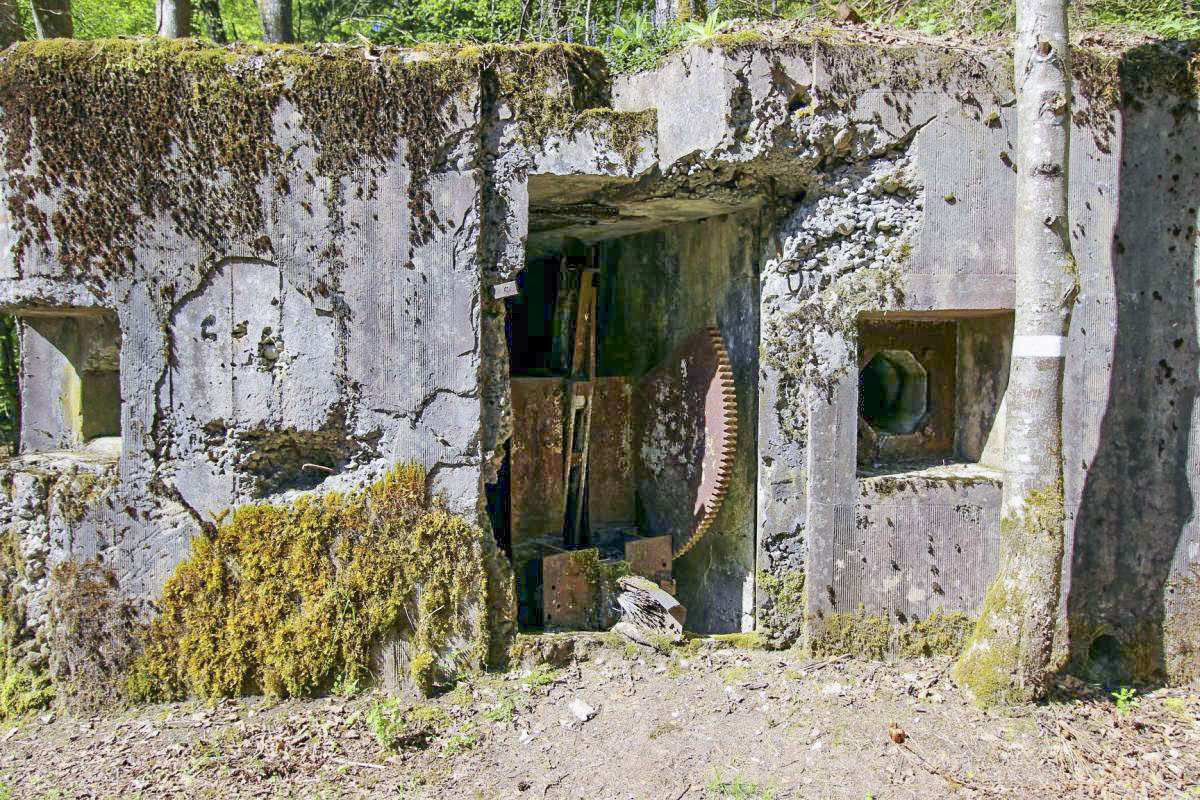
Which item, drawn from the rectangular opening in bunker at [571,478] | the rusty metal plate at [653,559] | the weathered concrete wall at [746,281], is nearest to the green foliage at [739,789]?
the weathered concrete wall at [746,281]

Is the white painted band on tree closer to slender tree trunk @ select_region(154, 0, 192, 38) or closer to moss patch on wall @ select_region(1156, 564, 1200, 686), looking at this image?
moss patch on wall @ select_region(1156, 564, 1200, 686)

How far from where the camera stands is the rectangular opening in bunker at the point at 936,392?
195 inches

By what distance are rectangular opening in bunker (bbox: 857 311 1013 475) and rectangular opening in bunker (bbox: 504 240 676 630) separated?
65.3 inches

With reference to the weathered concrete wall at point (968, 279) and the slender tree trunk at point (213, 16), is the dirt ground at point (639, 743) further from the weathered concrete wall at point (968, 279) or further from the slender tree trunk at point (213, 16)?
the slender tree trunk at point (213, 16)

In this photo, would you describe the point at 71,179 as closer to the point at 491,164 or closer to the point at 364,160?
the point at 364,160

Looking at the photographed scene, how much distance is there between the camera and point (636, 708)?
13.8 ft

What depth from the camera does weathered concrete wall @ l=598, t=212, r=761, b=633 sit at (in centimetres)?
511

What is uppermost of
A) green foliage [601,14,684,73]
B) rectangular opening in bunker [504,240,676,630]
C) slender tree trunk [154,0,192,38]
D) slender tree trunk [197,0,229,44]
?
slender tree trunk [197,0,229,44]

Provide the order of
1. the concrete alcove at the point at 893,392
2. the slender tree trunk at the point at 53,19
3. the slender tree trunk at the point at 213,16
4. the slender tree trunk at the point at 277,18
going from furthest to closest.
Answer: the slender tree trunk at the point at 213,16 < the slender tree trunk at the point at 277,18 < the slender tree trunk at the point at 53,19 < the concrete alcove at the point at 893,392

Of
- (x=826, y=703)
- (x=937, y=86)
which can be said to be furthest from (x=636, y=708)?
(x=937, y=86)

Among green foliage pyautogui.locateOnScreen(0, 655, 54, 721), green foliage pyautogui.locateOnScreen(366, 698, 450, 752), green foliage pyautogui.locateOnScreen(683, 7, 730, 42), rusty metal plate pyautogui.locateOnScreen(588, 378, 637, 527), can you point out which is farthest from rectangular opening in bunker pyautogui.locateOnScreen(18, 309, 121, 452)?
green foliage pyautogui.locateOnScreen(683, 7, 730, 42)

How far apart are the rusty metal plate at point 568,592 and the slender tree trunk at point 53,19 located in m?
7.16

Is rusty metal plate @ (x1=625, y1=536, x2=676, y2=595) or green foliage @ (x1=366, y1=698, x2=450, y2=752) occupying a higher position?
rusty metal plate @ (x1=625, y1=536, x2=676, y2=595)

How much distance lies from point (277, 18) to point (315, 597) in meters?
6.37
